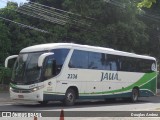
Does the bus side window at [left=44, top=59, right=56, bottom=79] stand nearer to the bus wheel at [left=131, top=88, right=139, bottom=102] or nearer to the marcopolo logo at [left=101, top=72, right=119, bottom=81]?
the marcopolo logo at [left=101, top=72, right=119, bottom=81]

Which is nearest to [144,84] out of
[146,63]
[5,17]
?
[146,63]

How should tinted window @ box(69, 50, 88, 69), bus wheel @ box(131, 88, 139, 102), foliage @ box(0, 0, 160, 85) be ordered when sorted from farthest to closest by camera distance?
foliage @ box(0, 0, 160, 85) < bus wheel @ box(131, 88, 139, 102) < tinted window @ box(69, 50, 88, 69)

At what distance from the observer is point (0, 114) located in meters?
16.1

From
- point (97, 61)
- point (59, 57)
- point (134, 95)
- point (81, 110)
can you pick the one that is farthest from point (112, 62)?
point (81, 110)

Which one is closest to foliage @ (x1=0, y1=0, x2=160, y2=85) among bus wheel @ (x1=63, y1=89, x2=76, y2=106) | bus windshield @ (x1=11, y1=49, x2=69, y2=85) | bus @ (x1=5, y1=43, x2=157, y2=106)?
bus @ (x1=5, y1=43, x2=157, y2=106)

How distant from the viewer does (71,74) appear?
22219 mm

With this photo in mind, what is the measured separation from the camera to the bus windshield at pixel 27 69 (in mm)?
20656

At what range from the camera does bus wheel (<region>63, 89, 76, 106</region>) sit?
21.9 m

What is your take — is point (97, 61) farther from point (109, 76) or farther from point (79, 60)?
point (79, 60)

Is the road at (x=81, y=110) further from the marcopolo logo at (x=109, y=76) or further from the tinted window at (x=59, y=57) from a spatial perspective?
the marcopolo logo at (x=109, y=76)

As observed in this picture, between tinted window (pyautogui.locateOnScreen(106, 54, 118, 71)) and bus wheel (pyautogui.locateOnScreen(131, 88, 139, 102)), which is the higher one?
tinted window (pyautogui.locateOnScreen(106, 54, 118, 71))

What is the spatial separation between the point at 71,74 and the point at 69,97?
3.95ft

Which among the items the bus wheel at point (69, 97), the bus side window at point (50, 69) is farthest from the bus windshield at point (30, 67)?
the bus wheel at point (69, 97)

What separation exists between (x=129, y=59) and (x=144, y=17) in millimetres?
16875
